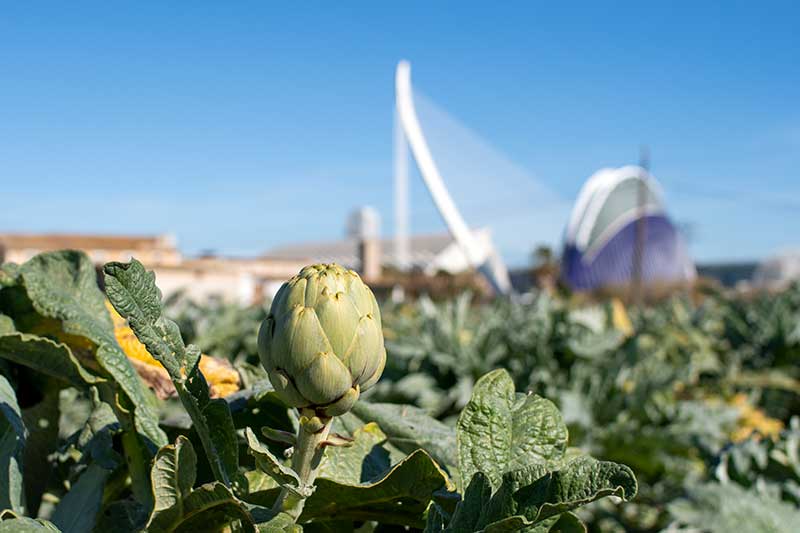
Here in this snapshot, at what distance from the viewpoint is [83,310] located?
0.97 meters

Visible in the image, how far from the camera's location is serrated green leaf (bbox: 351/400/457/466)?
88 cm

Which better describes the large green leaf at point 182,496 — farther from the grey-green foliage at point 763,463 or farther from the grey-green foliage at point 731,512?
the grey-green foliage at point 763,463

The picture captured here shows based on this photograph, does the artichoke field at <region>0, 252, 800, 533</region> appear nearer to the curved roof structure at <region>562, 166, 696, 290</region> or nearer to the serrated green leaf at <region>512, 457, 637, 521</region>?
the serrated green leaf at <region>512, 457, 637, 521</region>

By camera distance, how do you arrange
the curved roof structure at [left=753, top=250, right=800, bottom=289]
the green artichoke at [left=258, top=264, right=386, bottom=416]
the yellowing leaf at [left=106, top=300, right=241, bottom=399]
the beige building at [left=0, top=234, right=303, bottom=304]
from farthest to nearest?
1. the curved roof structure at [left=753, top=250, right=800, bottom=289]
2. the beige building at [left=0, top=234, right=303, bottom=304]
3. the yellowing leaf at [left=106, top=300, right=241, bottom=399]
4. the green artichoke at [left=258, top=264, right=386, bottom=416]

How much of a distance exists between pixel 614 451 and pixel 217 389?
8.07 ft

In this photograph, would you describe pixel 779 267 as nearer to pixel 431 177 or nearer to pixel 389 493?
pixel 431 177

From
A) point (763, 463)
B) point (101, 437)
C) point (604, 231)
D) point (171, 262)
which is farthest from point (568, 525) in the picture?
point (604, 231)

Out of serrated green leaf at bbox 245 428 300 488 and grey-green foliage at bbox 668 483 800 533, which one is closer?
serrated green leaf at bbox 245 428 300 488

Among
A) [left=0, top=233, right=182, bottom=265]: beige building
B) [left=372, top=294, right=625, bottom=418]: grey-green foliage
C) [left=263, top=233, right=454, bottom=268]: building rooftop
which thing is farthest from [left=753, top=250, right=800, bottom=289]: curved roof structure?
[left=372, top=294, right=625, bottom=418]: grey-green foliage

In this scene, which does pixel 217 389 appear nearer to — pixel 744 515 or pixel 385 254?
pixel 744 515

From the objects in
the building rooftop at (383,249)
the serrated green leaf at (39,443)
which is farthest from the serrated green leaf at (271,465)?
the building rooftop at (383,249)

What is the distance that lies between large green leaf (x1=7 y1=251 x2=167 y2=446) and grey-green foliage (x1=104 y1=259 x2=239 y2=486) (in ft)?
0.38

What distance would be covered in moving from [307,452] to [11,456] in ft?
0.97

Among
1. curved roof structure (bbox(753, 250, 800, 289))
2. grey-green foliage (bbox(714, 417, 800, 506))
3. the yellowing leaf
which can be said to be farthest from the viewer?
curved roof structure (bbox(753, 250, 800, 289))
